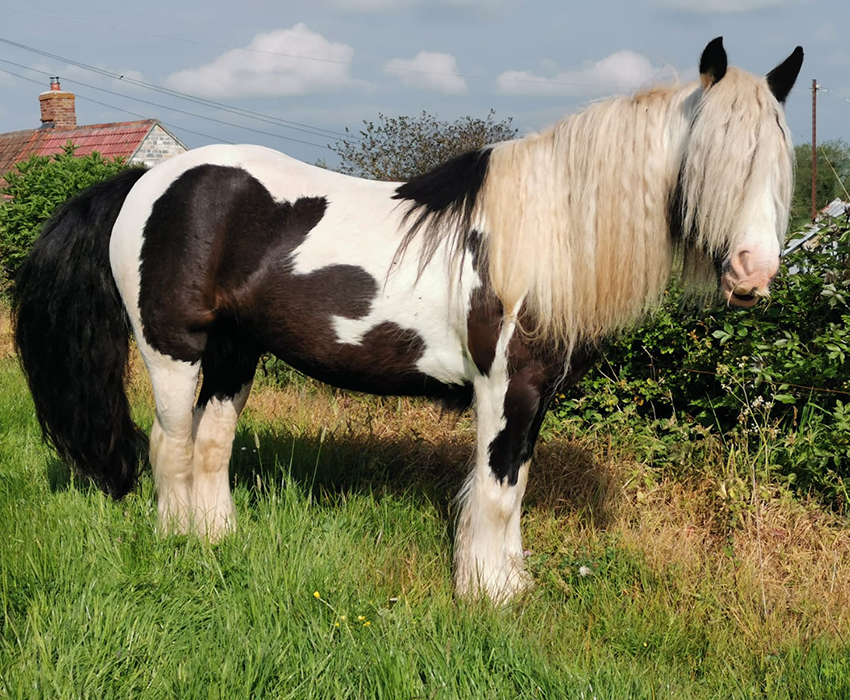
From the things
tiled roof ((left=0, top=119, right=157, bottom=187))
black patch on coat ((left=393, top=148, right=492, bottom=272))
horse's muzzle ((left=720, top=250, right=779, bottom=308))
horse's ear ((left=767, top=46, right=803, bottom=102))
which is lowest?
horse's muzzle ((left=720, top=250, right=779, bottom=308))

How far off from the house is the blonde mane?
785 inches

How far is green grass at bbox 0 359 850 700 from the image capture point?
258 cm

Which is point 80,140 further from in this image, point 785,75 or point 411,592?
point 785,75

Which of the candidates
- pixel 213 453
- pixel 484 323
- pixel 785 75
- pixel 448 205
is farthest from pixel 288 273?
pixel 785 75

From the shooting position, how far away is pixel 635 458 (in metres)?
4.80

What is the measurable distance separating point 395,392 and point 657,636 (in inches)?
59.3

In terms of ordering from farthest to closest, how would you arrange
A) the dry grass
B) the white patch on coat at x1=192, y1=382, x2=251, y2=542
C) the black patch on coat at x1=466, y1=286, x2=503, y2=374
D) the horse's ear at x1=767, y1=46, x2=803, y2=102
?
the white patch on coat at x1=192, y1=382, x2=251, y2=542, the dry grass, the black patch on coat at x1=466, y1=286, x2=503, y2=374, the horse's ear at x1=767, y1=46, x2=803, y2=102

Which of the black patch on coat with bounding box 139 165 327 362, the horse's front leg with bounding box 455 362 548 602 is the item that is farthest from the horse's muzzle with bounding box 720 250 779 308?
the black patch on coat with bounding box 139 165 327 362

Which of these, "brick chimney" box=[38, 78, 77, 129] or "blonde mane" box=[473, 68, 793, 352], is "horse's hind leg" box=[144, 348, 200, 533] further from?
"brick chimney" box=[38, 78, 77, 129]

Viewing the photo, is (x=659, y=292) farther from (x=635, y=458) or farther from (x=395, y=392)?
(x=635, y=458)

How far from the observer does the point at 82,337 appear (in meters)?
3.98

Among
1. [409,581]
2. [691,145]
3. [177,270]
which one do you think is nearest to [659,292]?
[691,145]

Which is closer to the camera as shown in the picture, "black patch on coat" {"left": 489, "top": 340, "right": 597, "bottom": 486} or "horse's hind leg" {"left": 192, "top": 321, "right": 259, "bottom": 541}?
"black patch on coat" {"left": 489, "top": 340, "right": 597, "bottom": 486}

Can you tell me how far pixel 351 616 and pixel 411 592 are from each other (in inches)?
12.5
